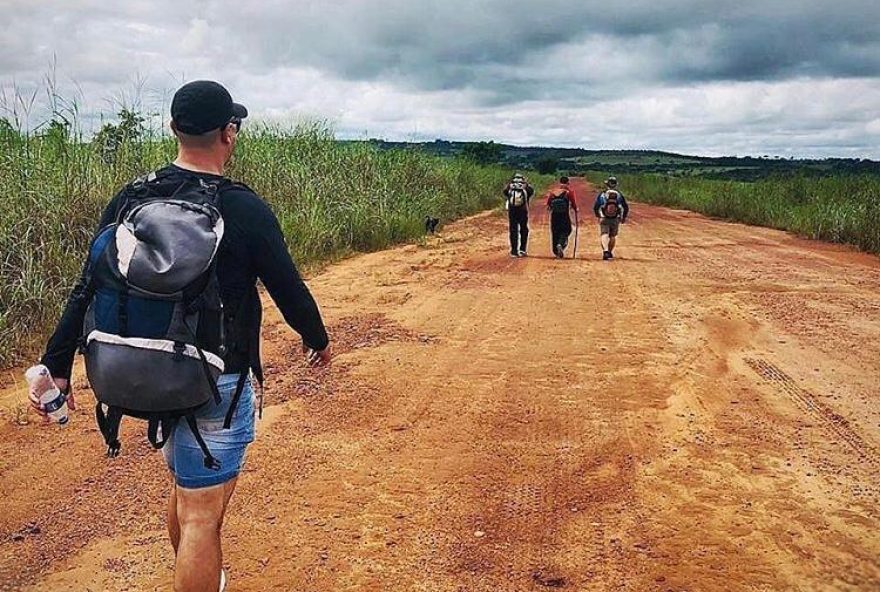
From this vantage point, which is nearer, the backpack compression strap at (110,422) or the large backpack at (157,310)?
the large backpack at (157,310)

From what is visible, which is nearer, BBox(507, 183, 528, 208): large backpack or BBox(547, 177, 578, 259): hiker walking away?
BBox(507, 183, 528, 208): large backpack

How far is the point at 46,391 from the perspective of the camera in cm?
285

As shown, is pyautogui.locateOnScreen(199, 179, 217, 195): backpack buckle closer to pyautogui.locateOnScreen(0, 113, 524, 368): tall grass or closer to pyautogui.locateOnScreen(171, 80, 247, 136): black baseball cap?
pyautogui.locateOnScreen(171, 80, 247, 136): black baseball cap

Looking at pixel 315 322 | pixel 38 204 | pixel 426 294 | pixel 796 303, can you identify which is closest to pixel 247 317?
pixel 315 322

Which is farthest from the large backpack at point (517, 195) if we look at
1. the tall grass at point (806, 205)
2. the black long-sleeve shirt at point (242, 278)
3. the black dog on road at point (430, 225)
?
the black long-sleeve shirt at point (242, 278)

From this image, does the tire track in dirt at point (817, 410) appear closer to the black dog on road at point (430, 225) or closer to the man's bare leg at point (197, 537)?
the man's bare leg at point (197, 537)

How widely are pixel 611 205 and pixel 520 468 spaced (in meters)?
10.9

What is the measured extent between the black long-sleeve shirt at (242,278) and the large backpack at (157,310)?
92 mm

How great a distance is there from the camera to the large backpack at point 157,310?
253 cm

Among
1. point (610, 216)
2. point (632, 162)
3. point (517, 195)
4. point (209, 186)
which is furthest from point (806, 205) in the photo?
point (632, 162)

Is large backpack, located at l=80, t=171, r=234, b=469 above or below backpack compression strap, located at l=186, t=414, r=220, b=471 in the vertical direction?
above

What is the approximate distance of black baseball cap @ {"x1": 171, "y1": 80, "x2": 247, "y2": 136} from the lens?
2752mm

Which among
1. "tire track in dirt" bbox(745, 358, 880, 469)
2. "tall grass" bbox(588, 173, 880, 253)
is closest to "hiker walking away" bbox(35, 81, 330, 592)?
"tire track in dirt" bbox(745, 358, 880, 469)

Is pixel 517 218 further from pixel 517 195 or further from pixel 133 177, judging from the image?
pixel 133 177
